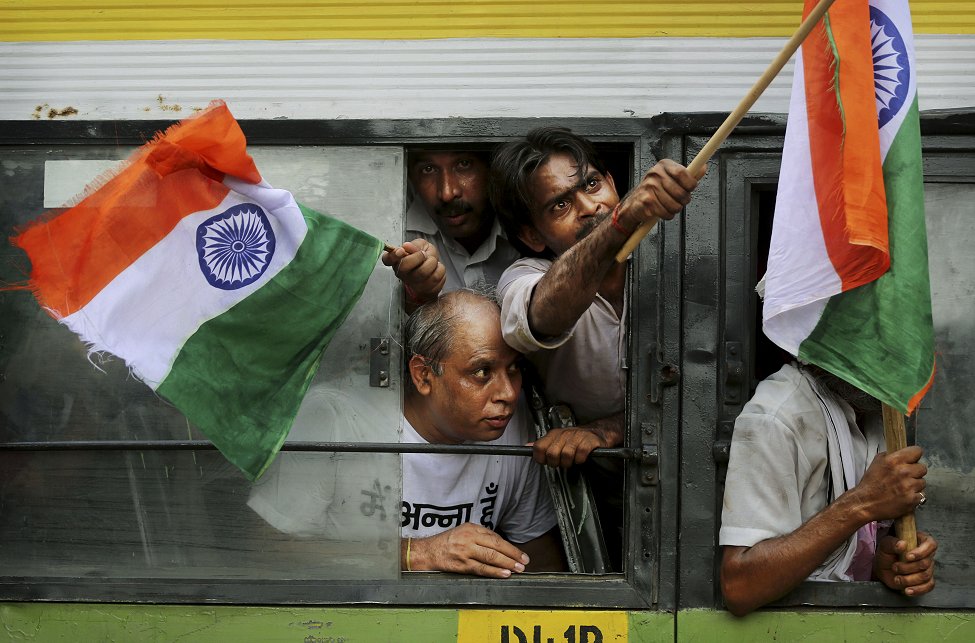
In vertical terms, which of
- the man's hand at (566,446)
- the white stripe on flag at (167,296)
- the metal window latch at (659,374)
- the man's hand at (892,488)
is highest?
the white stripe on flag at (167,296)

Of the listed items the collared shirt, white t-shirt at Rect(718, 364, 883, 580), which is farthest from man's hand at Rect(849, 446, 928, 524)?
the collared shirt

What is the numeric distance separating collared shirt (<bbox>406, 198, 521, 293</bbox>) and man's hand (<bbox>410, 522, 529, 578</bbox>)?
0.79 metres

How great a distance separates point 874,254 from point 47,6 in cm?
232

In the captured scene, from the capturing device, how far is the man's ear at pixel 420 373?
296 cm

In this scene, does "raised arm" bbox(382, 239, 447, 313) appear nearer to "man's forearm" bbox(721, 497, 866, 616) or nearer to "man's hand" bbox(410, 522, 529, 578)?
"man's hand" bbox(410, 522, 529, 578)

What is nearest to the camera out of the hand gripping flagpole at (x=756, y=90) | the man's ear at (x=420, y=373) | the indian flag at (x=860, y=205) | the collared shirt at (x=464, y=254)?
the hand gripping flagpole at (x=756, y=90)

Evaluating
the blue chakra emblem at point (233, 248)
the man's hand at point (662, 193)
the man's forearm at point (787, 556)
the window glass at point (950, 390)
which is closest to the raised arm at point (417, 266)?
the blue chakra emblem at point (233, 248)

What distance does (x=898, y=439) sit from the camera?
2.55 m

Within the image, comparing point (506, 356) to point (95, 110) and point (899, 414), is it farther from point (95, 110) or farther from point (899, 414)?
point (95, 110)

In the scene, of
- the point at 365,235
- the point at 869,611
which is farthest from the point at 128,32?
the point at 869,611

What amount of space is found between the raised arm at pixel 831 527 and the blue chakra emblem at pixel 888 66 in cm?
85

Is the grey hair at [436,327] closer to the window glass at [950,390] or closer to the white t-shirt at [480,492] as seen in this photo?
the white t-shirt at [480,492]

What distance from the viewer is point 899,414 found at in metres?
2.54

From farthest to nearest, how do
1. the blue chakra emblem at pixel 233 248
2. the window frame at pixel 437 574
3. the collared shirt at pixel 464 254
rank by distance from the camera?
the collared shirt at pixel 464 254
the window frame at pixel 437 574
the blue chakra emblem at pixel 233 248
